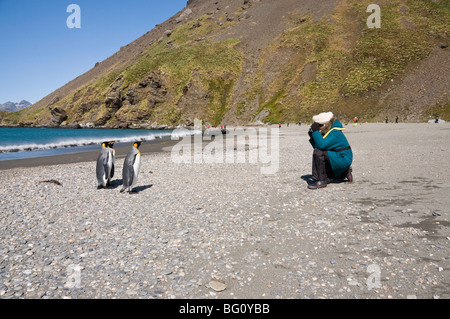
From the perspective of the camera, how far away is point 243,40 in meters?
119

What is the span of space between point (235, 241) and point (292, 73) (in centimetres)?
9538

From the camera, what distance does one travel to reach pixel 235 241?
609cm

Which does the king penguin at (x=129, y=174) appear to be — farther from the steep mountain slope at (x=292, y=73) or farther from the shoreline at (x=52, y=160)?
the steep mountain slope at (x=292, y=73)

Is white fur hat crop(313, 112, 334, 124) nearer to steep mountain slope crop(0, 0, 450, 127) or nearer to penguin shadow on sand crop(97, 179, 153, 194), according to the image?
penguin shadow on sand crop(97, 179, 153, 194)

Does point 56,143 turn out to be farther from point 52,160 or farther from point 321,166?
point 321,166

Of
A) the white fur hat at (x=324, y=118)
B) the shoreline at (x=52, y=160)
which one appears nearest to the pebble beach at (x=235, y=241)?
the white fur hat at (x=324, y=118)

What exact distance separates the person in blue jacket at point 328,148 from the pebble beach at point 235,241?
2.19 ft

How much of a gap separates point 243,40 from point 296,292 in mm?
127176

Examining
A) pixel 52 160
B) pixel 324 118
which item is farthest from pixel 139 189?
pixel 52 160

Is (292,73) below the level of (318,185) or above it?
above

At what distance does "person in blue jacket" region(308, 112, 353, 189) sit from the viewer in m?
9.95

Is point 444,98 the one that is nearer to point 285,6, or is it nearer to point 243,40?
point 243,40

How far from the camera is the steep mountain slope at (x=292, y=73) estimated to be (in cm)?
7119

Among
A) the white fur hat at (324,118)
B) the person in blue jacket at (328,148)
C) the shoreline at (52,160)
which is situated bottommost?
the shoreline at (52,160)
